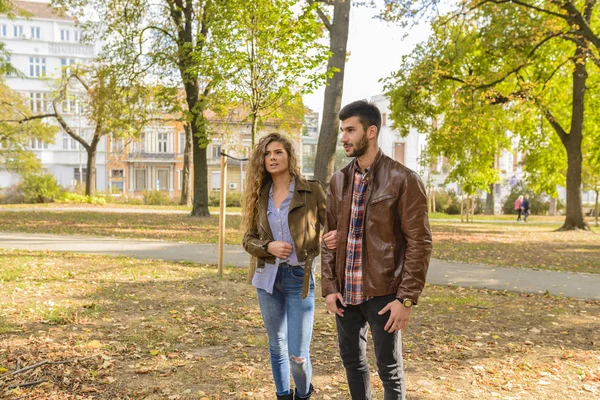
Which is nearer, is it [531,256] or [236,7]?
[236,7]

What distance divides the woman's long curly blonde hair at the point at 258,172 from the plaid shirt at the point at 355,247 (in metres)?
0.67

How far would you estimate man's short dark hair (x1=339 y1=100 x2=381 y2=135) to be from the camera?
10.7 feet

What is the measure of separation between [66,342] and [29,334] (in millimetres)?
537

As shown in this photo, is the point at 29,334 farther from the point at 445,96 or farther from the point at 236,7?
the point at 445,96

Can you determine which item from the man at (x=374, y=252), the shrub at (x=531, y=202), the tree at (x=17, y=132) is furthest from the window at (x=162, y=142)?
the man at (x=374, y=252)

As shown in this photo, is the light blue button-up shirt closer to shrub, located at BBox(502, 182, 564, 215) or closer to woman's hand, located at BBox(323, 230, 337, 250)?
woman's hand, located at BBox(323, 230, 337, 250)

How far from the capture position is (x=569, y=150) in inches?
947

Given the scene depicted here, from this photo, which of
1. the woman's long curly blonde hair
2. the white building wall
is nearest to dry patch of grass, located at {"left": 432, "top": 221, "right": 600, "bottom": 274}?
the woman's long curly blonde hair

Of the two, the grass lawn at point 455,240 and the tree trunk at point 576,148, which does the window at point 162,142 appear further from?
the tree trunk at point 576,148

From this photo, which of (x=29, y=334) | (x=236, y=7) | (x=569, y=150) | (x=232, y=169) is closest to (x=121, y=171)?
(x=232, y=169)

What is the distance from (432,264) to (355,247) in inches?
370

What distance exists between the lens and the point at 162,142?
212ft

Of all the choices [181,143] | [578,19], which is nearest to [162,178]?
[181,143]

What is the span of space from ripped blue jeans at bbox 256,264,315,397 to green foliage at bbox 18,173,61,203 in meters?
35.9
